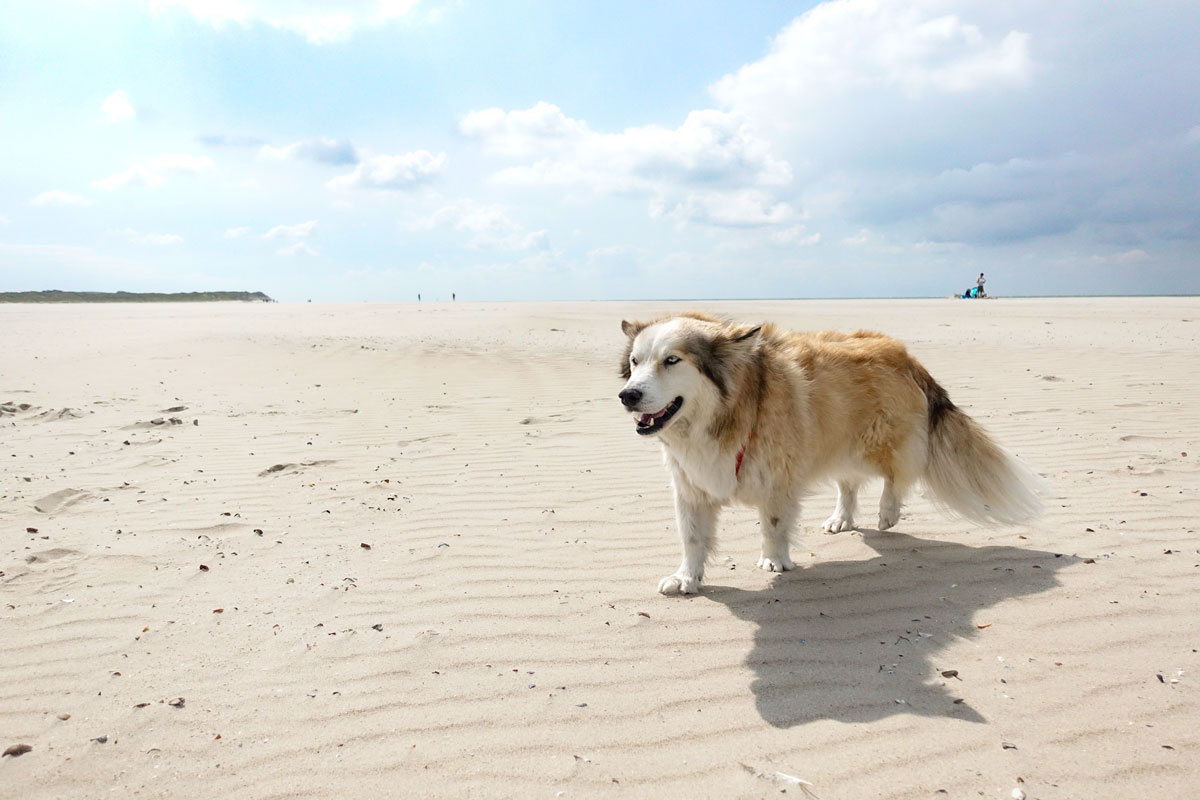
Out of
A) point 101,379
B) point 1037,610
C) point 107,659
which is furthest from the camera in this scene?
point 101,379

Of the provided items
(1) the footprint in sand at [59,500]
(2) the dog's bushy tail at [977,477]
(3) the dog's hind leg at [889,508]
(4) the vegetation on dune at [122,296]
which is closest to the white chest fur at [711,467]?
(3) the dog's hind leg at [889,508]

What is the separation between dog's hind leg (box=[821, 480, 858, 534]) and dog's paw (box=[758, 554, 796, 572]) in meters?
0.86

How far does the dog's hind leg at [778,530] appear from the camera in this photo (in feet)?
13.5

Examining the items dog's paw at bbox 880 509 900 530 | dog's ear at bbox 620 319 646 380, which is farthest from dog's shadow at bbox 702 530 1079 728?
dog's ear at bbox 620 319 646 380

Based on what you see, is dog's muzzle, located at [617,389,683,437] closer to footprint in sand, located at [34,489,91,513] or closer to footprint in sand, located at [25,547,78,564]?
footprint in sand, located at [25,547,78,564]

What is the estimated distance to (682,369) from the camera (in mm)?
3799

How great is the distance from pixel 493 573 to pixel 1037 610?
9.47 feet

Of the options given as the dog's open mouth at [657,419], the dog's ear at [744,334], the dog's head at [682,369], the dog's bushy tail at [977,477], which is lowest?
the dog's bushy tail at [977,477]

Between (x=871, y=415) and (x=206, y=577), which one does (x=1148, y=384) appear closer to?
(x=871, y=415)

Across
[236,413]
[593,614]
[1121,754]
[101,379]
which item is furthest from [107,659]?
[101,379]

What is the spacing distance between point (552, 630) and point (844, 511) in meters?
2.47

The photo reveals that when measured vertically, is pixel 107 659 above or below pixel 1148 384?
below

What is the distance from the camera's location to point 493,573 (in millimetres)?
4156

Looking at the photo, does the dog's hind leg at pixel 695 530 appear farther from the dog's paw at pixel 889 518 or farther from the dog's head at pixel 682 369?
the dog's paw at pixel 889 518
